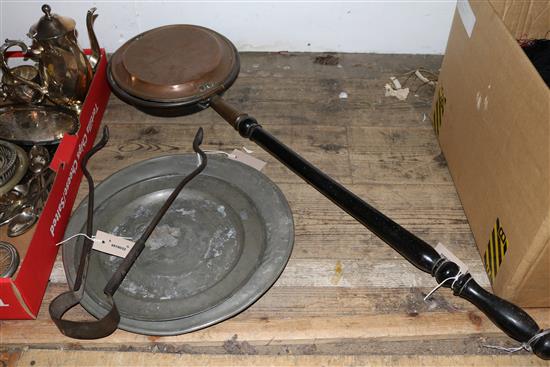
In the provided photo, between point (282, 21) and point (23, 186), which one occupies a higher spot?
point (282, 21)

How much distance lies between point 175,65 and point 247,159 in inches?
9.9

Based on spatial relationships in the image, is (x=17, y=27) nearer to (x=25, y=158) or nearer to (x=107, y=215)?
(x=25, y=158)

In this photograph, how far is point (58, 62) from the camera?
1045 millimetres

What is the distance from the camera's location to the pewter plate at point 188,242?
0.78 m

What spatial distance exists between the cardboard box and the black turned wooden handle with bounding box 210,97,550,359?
0.19 ft

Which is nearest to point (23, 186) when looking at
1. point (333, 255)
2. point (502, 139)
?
point (333, 255)

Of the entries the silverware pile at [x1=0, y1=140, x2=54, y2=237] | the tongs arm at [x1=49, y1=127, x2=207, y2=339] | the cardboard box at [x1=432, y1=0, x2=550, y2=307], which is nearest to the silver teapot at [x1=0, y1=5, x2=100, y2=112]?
the silverware pile at [x1=0, y1=140, x2=54, y2=237]

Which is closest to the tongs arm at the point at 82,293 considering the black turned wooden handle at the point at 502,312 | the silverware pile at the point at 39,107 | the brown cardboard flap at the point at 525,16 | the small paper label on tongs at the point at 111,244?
the small paper label on tongs at the point at 111,244

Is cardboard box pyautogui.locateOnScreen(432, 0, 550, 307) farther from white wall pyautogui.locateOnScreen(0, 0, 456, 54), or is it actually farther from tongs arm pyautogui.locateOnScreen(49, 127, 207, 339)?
tongs arm pyautogui.locateOnScreen(49, 127, 207, 339)

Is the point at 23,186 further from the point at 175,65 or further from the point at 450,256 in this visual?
the point at 450,256

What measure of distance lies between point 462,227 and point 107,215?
2.03ft

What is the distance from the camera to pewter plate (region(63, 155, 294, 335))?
777mm

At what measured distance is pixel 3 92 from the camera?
1.09m

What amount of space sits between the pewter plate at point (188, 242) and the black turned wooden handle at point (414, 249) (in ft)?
0.21
